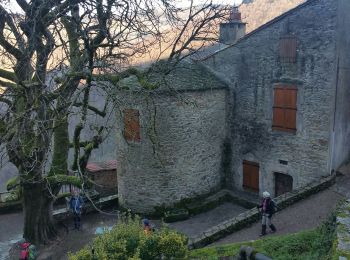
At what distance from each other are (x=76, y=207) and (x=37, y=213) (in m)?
1.55

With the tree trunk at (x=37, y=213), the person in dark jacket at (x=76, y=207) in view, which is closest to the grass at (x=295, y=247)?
the tree trunk at (x=37, y=213)

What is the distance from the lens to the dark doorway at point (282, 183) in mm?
16250

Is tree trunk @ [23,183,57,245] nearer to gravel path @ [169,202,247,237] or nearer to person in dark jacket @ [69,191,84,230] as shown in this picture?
person in dark jacket @ [69,191,84,230]

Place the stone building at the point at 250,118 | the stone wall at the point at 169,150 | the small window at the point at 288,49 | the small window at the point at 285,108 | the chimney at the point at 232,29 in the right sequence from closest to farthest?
the stone building at the point at 250,118
the small window at the point at 288,49
the small window at the point at 285,108
the stone wall at the point at 169,150
the chimney at the point at 232,29

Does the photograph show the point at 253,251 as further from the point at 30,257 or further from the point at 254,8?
the point at 254,8

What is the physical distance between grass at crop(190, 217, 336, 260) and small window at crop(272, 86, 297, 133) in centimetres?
734

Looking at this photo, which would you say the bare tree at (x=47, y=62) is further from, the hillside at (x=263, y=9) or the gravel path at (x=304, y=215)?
the hillside at (x=263, y=9)

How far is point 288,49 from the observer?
595 inches

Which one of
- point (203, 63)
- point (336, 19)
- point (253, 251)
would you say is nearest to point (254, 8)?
point (203, 63)

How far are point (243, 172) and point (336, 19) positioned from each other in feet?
24.6

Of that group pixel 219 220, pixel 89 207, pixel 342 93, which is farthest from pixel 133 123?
pixel 342 93

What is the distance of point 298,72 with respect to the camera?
1503 centimetres

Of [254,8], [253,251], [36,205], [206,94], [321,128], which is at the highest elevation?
[254,8]

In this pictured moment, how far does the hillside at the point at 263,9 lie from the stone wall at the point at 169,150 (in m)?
25.0
